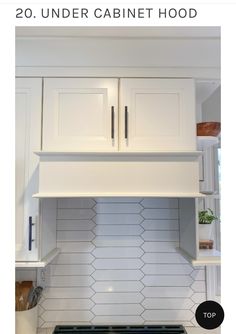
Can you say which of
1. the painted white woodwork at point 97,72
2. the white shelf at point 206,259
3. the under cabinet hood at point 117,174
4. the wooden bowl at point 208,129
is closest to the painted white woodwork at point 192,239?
the white shelf at point 206,259

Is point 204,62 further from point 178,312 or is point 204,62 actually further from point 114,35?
point 178,312

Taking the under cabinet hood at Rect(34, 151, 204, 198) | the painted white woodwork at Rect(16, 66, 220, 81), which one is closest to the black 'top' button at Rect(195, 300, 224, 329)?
the under cabinet hood at Rect(34, 151, 204, 198)

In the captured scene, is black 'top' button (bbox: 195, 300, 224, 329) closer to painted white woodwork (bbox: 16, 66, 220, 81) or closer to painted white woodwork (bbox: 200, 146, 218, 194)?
painted white woodwork (bbox: 200, 146, 218, 194)

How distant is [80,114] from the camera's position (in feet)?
3.34

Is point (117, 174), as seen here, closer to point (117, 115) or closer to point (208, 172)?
point (117, 115)

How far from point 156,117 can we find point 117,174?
249mm

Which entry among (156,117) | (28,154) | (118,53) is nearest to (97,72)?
(118,53)

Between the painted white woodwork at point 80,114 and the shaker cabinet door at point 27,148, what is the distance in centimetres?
3

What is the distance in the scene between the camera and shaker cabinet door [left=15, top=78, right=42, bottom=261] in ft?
3.30

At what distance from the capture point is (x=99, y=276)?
122 cm
